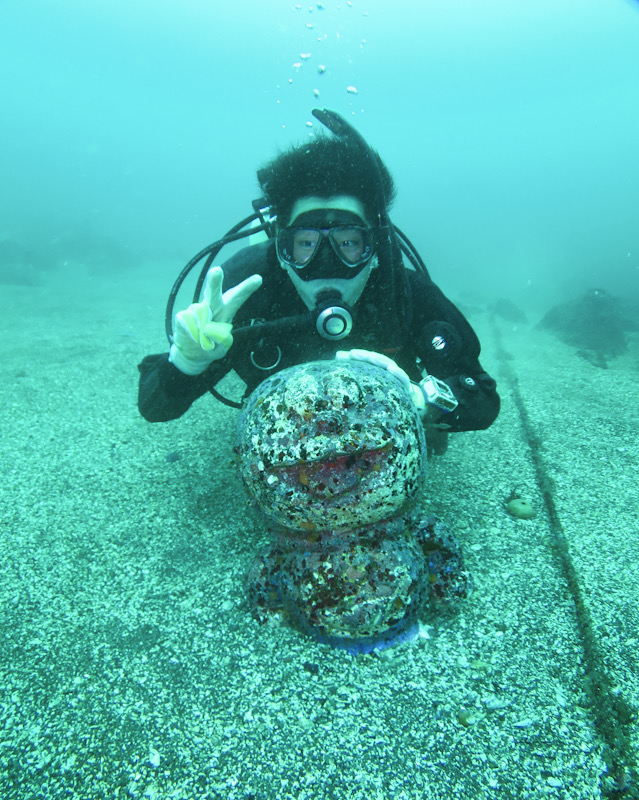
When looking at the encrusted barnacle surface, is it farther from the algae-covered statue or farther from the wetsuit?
the wetsuit

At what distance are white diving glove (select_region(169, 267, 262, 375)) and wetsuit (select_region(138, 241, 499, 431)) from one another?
0.22m

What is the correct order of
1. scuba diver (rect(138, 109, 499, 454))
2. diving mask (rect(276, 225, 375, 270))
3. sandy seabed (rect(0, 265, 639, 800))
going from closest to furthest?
sandy seabed (rect(0, 265, 639, 800)) < scuba diver (rect(138, 109, 499, 454)) < diving mask (rect(276, 225, 375, 270))

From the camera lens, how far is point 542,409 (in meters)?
5.01

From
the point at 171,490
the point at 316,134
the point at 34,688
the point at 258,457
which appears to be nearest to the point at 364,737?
the point at 258,457

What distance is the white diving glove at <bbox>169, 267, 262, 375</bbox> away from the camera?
7.93 ft

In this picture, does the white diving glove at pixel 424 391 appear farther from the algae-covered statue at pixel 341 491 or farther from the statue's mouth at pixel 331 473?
the statue's mouth at pixel 331 473

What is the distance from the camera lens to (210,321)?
2.51 m

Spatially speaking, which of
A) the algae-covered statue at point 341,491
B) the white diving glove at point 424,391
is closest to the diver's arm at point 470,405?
the white diving glove at point 424,391

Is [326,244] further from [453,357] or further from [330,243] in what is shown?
[453,357]

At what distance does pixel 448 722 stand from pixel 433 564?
674 millimetres

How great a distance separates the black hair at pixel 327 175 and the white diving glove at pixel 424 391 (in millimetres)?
1485

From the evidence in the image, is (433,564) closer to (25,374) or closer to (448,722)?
(448,722)

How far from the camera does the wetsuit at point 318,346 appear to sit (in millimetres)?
2924

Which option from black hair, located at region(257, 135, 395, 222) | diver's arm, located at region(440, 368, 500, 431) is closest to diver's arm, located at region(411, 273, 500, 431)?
diver's arm, located at region(440, 368, 500, 431)
